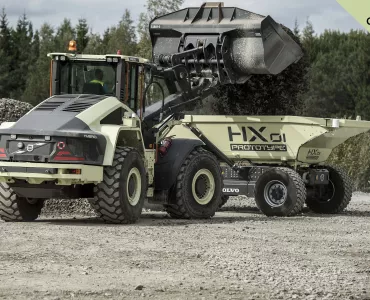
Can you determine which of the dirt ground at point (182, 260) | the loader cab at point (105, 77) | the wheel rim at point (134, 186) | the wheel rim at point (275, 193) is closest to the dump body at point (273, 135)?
the wheel rim at point (275, 193)

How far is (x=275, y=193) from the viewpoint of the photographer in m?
17.8

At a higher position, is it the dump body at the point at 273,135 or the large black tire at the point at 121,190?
the dump body at the point at 273,135

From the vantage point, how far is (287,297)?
8641 millimetres

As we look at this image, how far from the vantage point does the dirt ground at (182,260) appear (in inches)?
347

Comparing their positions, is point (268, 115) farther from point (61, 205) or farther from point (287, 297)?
point (287, 297)

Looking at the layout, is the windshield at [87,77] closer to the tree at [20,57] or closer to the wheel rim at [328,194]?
the wheel rim at [328,194]

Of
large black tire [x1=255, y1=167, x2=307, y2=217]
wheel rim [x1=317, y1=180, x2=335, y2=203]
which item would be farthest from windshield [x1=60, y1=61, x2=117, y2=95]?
wheel rim [x1=317, y1=180, x2=335, y2=203]

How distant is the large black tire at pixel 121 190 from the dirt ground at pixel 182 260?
0.25m

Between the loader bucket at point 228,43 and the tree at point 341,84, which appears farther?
the tree at point 341,84

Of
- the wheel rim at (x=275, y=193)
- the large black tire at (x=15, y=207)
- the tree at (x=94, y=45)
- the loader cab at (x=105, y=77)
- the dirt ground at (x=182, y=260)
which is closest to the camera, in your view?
the dirt ground at (x=182, y=260)

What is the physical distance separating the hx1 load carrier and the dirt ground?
58 centimetres

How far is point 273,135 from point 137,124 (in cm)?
401

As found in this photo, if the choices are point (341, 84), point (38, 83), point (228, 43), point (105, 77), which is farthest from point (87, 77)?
point (38, 83)

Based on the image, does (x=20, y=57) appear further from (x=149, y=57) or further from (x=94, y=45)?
(x=149, y=57)
